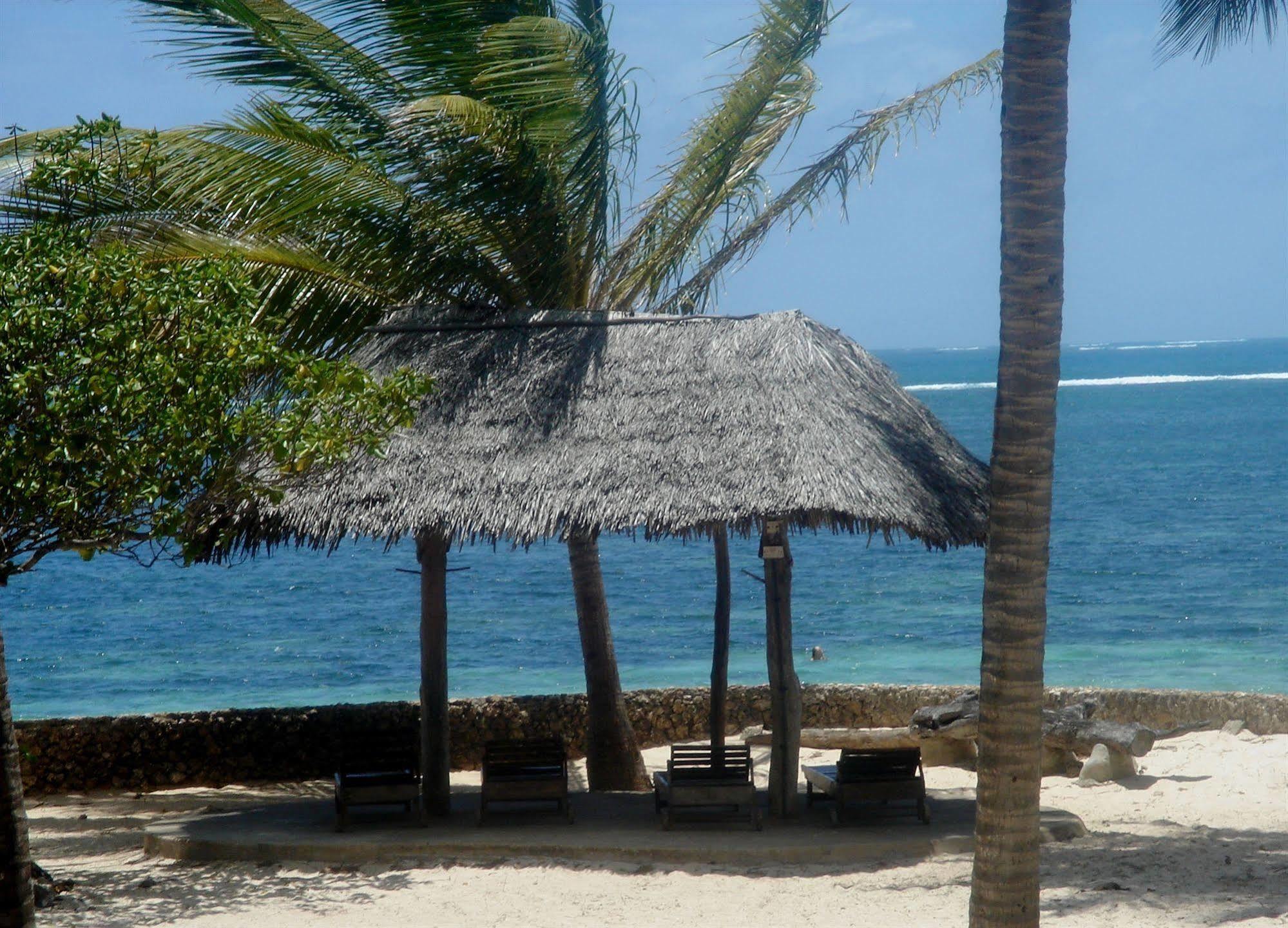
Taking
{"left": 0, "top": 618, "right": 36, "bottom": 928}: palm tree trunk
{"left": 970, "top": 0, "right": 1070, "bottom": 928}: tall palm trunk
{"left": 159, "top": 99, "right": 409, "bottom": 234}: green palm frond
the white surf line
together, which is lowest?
{"left": 0, "top": 618, "right": 36, "bottom": 928}: palm tree trunk

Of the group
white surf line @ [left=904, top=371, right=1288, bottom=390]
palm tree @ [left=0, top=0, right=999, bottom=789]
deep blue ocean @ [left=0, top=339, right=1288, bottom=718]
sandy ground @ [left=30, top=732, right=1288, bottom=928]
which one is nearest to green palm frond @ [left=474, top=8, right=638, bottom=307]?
palm tree @ [left=0, top=0, right=999, bottom=789]

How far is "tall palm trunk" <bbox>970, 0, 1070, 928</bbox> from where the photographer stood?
187 inches

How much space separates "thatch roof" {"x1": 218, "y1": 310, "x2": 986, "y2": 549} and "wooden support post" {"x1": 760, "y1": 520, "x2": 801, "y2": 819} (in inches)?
22.1

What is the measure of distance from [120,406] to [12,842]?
6.97 feet

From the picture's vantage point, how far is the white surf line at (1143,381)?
134125mm

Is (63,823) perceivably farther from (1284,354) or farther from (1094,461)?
(1284,354)

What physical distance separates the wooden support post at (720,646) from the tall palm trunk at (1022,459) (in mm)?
5869

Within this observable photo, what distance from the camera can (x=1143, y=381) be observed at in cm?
14625

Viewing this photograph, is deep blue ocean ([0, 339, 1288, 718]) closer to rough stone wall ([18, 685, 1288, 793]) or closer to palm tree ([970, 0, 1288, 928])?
rough stone wall ([18, 685, 1288, 793])

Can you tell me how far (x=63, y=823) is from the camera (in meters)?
10.4

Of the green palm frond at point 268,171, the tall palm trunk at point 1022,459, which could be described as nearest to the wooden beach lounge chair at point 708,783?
the tall palm trunk at point 1022,459

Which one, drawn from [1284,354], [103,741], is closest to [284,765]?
[103,741]

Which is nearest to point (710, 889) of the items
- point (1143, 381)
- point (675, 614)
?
point (675, 614)

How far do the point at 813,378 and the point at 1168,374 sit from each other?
15931cm
